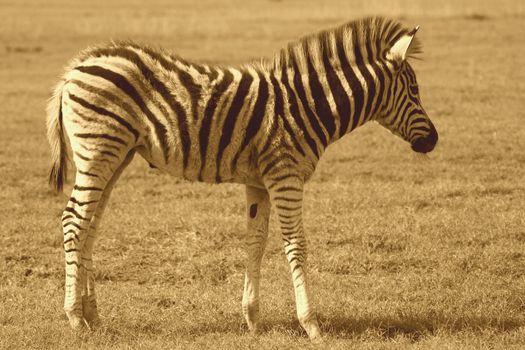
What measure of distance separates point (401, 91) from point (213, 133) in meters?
1.66

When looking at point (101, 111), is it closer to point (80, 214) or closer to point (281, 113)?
point (80, 214)

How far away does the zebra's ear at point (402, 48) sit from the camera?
6.98 m

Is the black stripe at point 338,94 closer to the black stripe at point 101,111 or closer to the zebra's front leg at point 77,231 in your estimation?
the black stripe at point 101,111

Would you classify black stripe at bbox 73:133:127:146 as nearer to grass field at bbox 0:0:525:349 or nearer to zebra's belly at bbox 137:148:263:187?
zebra's belly at bbox 137:148:263:187

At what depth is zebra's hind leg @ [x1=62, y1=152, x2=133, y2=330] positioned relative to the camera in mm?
6590

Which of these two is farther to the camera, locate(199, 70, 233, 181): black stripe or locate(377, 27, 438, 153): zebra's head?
locate(377, 27, 438, 153): zebra's head

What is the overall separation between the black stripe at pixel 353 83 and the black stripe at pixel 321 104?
0.17 m

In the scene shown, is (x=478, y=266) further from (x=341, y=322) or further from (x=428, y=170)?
(x=428, y=170)

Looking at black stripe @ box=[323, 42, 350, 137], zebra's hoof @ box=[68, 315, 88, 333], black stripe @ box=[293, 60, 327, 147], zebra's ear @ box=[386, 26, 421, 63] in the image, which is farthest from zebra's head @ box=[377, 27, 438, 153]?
zebra's hoof @ box=[68, 315, 88, 333]

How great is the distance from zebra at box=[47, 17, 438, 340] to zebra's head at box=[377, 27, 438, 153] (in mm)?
38

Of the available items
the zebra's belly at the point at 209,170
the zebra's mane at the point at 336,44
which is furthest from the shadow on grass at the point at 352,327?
the zebra's mane at the point at 336,44


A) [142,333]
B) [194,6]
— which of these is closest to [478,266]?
[142,333]

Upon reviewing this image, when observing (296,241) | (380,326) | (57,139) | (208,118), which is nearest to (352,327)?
(380,326)

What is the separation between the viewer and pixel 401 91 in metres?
7.13
